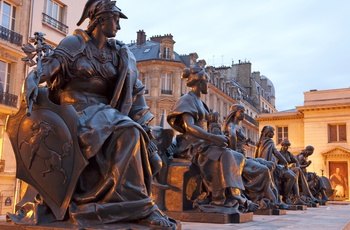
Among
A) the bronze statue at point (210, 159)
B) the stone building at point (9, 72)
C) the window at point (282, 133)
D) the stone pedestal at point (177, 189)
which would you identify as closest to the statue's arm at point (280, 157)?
the bronze statue at point (210, 159)

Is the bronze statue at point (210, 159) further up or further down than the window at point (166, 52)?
further down

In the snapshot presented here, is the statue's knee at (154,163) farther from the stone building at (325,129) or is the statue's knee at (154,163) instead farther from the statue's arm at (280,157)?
the stone building at (325,129)

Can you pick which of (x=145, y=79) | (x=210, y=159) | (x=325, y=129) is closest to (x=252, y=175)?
(x=210, y=159)

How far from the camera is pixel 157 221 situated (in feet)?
11.3

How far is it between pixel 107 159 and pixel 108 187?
24 cm

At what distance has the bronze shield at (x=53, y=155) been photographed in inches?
138

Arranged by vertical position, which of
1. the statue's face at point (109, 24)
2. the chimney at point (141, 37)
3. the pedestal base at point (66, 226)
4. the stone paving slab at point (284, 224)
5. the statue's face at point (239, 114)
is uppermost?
the chimney at point (141, 37)

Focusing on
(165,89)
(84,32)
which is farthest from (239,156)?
(165,89)

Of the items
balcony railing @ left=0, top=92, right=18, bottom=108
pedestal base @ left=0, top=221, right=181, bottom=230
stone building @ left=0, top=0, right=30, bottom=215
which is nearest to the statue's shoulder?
pedestal base @ left=0, top=221, right=181, bottom=230

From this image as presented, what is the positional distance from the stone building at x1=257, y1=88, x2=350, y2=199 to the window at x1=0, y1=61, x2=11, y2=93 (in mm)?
25838

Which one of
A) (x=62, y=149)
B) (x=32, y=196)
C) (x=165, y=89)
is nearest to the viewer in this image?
(x=62, y=149)

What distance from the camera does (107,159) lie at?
363cm

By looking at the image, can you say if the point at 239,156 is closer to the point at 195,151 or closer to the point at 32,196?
the point at 195,151

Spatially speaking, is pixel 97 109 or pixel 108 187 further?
pixel 97 109
